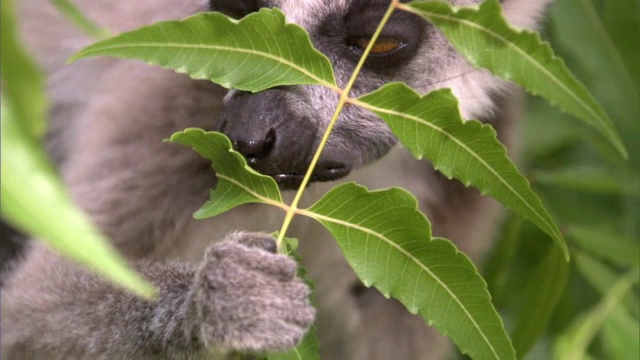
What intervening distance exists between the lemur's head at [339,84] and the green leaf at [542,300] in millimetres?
559

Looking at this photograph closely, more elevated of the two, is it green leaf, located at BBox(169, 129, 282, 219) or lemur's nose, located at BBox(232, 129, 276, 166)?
green leaf, located at BBox(169, 129, 282, 219)

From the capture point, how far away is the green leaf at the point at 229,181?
4.28 feet

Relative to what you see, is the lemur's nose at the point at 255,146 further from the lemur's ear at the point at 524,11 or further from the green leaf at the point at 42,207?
the green leaf at the point at 42,207

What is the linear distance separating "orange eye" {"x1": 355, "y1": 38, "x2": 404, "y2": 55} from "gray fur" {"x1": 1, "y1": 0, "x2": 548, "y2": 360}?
63mm

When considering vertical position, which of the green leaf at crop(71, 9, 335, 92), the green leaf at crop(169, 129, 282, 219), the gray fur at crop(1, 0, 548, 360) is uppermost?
the green leaf at crop(71, 9, 335, 92)

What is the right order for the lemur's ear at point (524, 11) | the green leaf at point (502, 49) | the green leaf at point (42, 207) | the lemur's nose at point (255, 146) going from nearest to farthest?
1. the green leaf at point (42, 207)
2. the green leaf at point (502, 49)
3. the lemur's nose at point (255, 146)
4. the lemur's ear at point (524, 11)

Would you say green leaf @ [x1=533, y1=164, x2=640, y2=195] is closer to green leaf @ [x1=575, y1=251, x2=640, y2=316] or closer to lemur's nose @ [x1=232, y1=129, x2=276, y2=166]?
green leaf @ [x1=575, y1=251, x2=640, y2=316]

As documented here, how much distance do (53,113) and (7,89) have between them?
2464 mm

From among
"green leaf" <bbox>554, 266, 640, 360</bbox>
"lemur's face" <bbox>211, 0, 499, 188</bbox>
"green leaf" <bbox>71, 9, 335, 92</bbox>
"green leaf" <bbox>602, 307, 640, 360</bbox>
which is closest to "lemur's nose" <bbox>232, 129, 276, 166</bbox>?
"lemur's face" <bbox>211, 0, 499, 188</bbox>

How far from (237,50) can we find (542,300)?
1.29 metres

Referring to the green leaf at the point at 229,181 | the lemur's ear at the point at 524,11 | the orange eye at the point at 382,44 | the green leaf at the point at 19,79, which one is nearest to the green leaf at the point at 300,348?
the green leaf at the point at 229,181

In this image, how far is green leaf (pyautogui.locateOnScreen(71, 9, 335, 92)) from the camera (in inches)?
48.6

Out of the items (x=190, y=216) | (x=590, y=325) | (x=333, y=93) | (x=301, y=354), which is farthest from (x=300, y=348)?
(x=190, y=216)

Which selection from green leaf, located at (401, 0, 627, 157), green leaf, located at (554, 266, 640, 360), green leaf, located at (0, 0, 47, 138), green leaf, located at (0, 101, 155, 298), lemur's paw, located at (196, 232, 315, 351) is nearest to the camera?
green leaf, located at (0, 101, 155, 298)
